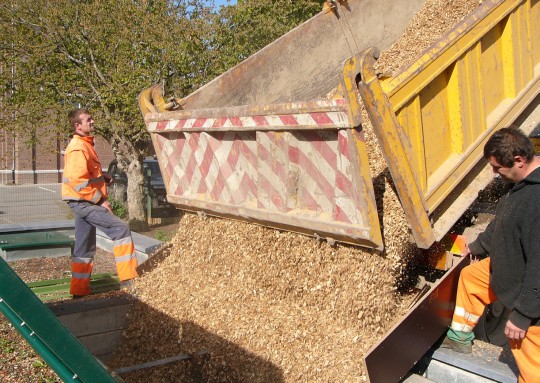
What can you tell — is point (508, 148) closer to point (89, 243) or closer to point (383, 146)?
point (383, 146)

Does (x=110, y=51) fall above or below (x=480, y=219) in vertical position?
above

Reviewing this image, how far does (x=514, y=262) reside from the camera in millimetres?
2785

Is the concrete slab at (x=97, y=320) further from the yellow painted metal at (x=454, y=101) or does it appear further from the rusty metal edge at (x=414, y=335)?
the yellow painted metal at (x=454, y=101)

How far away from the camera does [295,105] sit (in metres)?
3.29

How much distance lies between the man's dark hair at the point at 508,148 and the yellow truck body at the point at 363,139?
0.41m

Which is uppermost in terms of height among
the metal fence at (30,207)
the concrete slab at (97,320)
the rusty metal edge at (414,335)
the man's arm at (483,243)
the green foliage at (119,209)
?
the man's arm at (483,243)

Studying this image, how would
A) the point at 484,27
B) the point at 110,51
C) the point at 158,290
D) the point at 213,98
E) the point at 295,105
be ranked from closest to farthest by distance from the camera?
the point at 295,105 → the point at 484,27 → the point at 158,290 → the point at 213,98 → the point at 110,51

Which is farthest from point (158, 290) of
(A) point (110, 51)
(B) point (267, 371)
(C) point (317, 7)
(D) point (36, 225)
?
(C) point (317, 7)

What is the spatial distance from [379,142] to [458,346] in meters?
1.18

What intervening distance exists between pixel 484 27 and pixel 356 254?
4.94 feet

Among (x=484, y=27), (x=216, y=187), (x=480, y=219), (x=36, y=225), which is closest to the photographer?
(x=484, y=27)

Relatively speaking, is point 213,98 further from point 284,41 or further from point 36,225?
point 36,225

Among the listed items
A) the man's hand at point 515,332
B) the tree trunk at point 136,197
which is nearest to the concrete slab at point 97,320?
the man's hand at point 515,332

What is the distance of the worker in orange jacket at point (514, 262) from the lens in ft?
8.64
